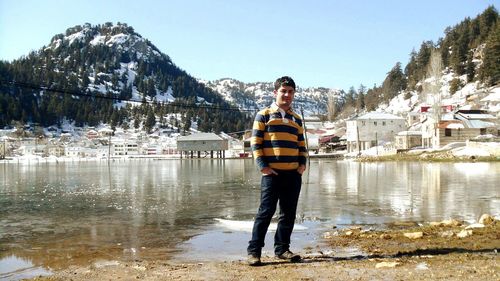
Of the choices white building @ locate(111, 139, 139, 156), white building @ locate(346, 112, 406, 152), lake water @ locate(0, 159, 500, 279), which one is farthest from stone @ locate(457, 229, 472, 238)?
white building @ locate(111, 139, 139, 156)

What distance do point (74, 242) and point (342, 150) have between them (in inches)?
4214

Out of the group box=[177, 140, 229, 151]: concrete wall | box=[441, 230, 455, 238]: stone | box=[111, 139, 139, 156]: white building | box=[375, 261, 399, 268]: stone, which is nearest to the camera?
box=[375, 261, 399, 268]: stone

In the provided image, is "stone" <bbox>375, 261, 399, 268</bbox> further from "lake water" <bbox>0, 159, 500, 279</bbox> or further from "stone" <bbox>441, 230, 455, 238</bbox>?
"stone" <bbox>441, 230, 455, 238</bbox>

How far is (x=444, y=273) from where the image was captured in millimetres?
4258

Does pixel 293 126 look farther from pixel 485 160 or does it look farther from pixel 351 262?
pixel 485 160

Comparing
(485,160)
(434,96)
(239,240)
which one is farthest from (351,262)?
(434,96)

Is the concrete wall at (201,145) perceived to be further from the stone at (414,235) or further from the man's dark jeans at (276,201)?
the man's dark jeans at (276,201)

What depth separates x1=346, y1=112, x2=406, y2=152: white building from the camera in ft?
291

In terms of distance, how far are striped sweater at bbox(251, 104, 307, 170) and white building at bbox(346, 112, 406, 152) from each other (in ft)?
278

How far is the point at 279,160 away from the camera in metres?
5.50

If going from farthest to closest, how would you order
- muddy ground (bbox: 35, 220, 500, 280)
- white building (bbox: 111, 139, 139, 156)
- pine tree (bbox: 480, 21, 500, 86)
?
white building (bbox: 111, 139, 139, 156), pine tree (bbox: 480, 21, 500, 86), muddy ground (bbox: 35, 220, 500, 280)

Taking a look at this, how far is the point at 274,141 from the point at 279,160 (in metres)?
0.24

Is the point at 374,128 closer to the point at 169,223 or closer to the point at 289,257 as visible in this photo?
the point at 169,223

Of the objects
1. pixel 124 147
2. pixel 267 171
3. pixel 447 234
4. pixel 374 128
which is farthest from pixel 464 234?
pixel 124 147
